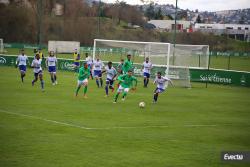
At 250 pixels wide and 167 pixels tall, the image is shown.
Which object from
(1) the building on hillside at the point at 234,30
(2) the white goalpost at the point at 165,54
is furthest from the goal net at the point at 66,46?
(2) the white goalpost at the point at 165,54

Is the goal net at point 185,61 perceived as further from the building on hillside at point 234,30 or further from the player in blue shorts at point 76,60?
the building on hillside at point 234,30

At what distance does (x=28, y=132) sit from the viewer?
61.4 ft

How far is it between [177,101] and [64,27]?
59.7 m

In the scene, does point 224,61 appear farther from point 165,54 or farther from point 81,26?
point 165,54

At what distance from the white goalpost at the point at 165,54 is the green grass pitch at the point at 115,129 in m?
8.56

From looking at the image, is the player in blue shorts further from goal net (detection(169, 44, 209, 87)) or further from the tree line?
the tree line

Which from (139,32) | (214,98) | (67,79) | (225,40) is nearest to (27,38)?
(139,32)

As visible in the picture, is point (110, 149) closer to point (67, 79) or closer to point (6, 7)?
point (67, 79)

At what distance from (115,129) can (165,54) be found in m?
25.1

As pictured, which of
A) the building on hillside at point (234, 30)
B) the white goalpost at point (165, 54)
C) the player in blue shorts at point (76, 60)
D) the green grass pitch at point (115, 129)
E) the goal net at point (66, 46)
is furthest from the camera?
the goal net at point (66, 46)

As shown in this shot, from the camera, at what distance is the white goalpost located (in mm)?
42781

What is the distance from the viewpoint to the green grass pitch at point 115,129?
Result: 15.3m

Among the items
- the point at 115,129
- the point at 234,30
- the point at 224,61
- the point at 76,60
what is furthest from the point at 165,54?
the point at 224,61

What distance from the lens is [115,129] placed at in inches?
798
